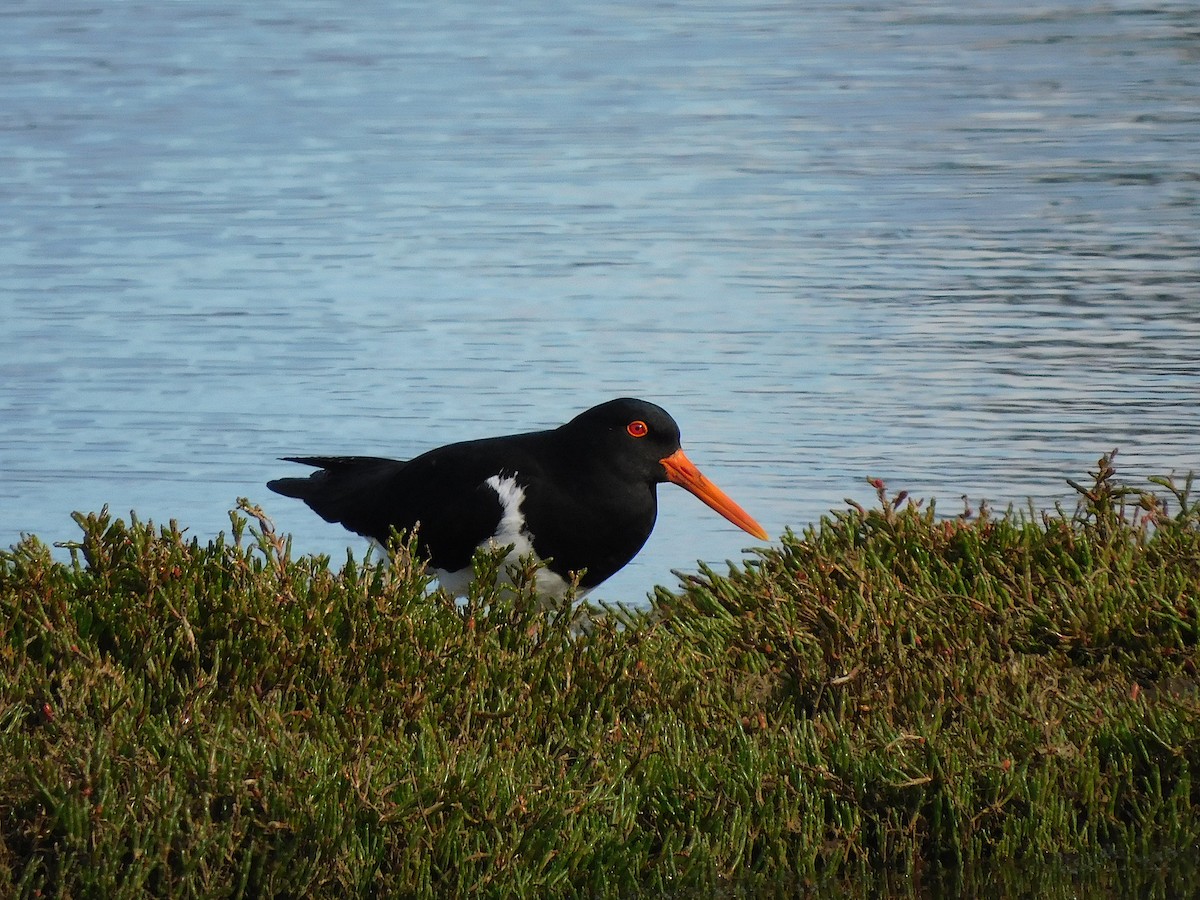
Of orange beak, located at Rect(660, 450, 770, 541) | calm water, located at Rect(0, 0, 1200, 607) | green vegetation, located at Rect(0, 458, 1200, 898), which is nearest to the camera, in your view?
green vegetation, located at Rect(0, 458, 1200, 898)

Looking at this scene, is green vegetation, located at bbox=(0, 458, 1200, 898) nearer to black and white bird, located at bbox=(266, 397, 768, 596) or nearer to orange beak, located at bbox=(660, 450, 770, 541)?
black and white bird, located at bbox=(266, 397, 768, 596)

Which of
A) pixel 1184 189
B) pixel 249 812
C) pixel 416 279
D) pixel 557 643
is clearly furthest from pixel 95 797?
pixel 1184 189

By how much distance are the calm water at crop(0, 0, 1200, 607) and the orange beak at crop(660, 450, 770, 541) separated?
3.66ft

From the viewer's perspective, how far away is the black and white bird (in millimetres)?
7660

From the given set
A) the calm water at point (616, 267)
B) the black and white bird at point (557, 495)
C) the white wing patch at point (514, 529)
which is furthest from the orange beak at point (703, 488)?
the calm water at point (616, 267)

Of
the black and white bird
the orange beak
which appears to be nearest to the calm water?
the orange beak

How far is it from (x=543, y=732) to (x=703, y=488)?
2458mm

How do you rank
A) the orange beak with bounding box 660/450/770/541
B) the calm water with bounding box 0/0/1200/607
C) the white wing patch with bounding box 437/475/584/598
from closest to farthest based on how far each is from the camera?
the white wing patch with bounding box 437/475/584/598, the orange beak with bounding box 660/450/770/541, the calm water with bounding box 0/0/1200/607

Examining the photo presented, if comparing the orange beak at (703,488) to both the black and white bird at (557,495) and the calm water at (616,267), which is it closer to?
the black and white bird at (557,495)

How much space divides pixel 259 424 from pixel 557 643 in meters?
5.55

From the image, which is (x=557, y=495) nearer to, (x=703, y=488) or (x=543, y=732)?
(x=703, y=488)

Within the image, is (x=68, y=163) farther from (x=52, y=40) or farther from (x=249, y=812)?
(x=249, y=812)

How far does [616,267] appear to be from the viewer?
48.0 feet

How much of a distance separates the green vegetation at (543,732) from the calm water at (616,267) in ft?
9.50
